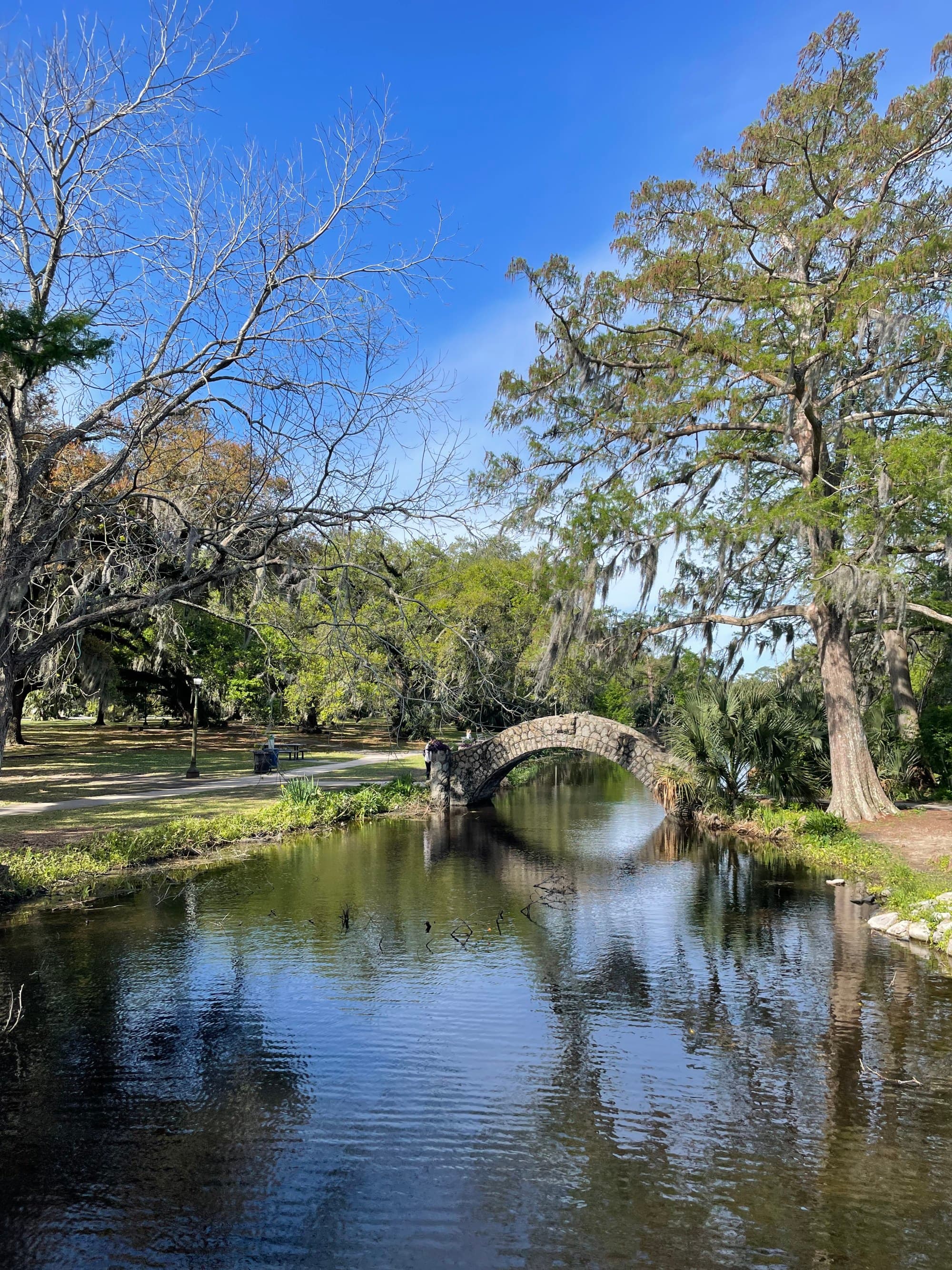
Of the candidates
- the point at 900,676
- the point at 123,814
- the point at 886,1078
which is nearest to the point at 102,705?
the point at 123,814

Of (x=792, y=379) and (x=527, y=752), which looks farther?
(x=527, y=752)

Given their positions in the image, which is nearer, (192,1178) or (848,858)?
(192,1178)

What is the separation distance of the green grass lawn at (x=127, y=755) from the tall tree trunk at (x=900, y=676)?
16.5 metres

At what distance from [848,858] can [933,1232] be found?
10.3 m

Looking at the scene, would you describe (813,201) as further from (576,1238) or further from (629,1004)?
(576,1238)

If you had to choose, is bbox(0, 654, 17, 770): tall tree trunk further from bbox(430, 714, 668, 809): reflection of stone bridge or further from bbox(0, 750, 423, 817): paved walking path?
bbox(430, 714, 668, 809): reflection of stone bridge

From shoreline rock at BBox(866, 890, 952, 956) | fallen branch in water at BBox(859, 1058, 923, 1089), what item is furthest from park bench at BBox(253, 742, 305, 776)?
fallen branch in water at BBox(859, 1058, 923, 1089)

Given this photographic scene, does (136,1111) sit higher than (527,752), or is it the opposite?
(527,752)

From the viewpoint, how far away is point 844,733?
16.9 metres

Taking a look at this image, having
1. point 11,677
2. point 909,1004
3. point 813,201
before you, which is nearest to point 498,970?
point 909,1004

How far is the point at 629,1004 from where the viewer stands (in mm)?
8469

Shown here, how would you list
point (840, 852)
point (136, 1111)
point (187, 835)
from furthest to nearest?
point (187, 835) < point (840, 852) < point (136, 1111)

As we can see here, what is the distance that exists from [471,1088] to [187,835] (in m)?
10.7

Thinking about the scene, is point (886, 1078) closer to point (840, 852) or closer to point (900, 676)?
point (840, 852)
